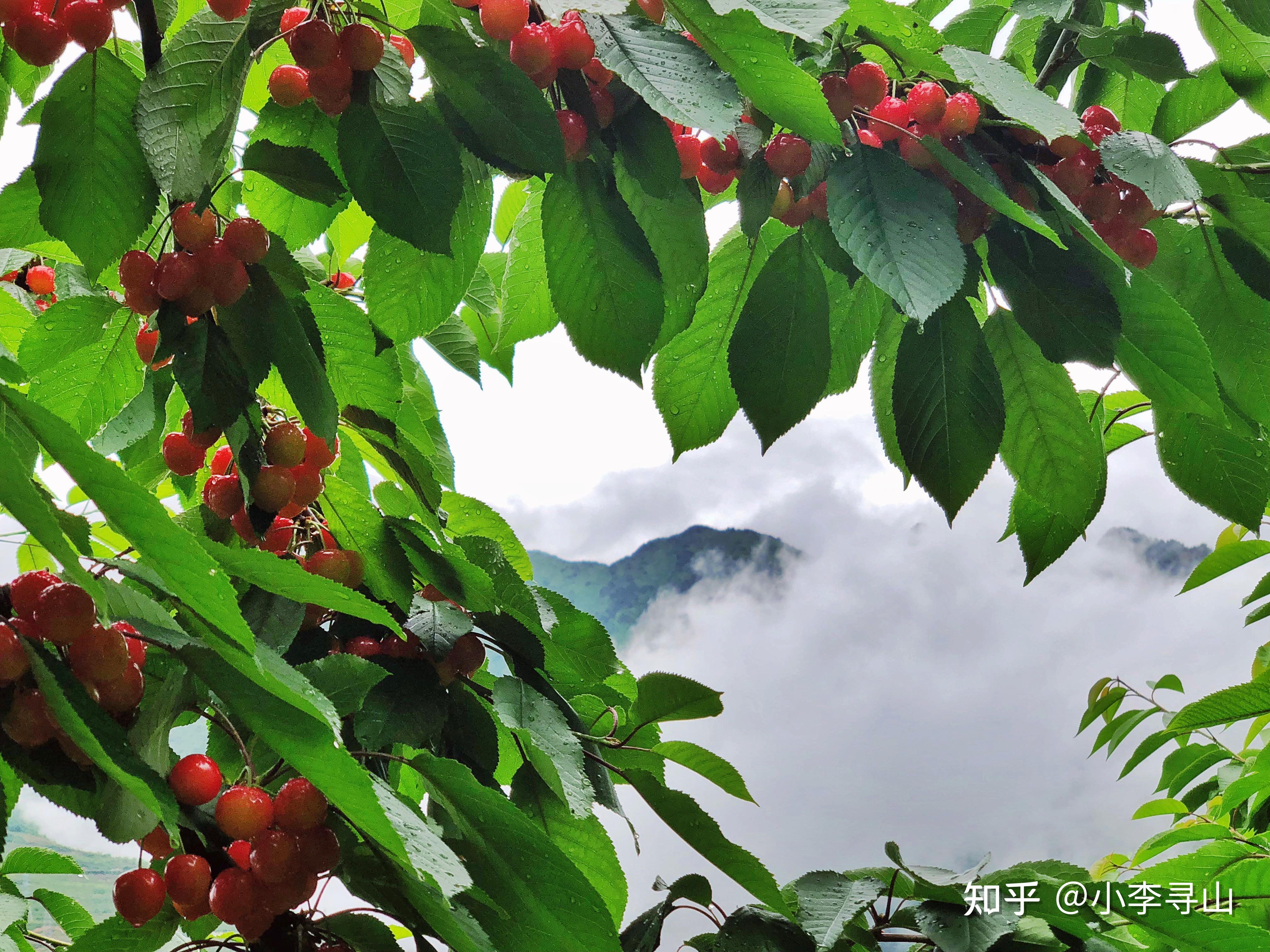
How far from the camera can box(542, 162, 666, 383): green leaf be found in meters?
0.43

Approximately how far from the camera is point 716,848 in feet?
1.61

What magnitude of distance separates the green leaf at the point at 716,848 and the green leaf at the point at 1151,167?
1.18ft

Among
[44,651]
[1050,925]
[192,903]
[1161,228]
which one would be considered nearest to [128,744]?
[44,651]

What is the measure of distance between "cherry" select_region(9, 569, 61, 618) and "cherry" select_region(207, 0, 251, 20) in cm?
22

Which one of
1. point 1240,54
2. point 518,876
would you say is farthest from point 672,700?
point 1240,54

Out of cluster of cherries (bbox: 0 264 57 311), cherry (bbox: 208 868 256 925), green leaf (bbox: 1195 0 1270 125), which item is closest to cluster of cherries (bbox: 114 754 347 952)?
cherry (bbox: 208 868 256 925)

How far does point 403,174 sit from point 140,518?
0.19 metres

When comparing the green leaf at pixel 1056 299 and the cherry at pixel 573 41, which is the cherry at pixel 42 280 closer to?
the cherry at pixel 573 41

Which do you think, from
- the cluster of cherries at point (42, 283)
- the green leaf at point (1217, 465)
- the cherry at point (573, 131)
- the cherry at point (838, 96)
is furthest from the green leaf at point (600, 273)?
the cluster of cherries at point (42, 283)

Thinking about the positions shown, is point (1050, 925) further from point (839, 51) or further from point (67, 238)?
point (67, 238)

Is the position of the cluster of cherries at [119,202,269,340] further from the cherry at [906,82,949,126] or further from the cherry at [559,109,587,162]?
the cherry at [906,82,949,126]

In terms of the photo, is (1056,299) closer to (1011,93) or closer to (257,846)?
(1011,93)

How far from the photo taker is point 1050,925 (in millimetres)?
532

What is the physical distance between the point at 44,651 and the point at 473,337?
0.47 m
